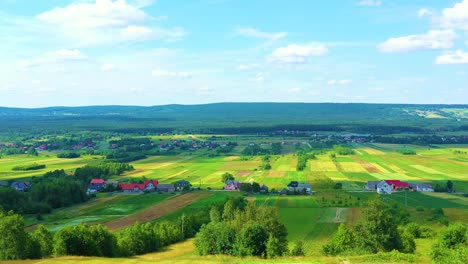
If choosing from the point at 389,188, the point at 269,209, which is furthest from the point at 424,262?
the point at 389,188

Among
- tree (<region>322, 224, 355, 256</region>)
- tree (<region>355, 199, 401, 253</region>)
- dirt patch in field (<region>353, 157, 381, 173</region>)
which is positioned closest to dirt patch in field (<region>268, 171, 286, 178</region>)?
dirt patch in field (<region>353, 157, 381, 173</region>)

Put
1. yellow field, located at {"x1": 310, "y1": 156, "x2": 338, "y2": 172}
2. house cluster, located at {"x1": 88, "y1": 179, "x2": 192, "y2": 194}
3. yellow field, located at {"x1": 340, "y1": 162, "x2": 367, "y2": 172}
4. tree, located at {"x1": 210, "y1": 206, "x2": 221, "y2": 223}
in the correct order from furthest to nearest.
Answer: yellow field, located at {"x1": 310, "y1": 156, "x2": 338, "y2": 172} → yellow field, located at {"x1": 340, "y1": 162, "x2": 367, "y2": 172} → house cluster, located at {"x1": 88, "y1": 179, "x2": 192, "y2": 194} → tree, located at {"x1": 210, "y1": 206, "x2": 221, "y2": 223}

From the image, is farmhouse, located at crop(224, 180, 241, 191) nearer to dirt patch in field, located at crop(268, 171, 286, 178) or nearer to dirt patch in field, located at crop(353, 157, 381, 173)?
dirt patch in field, located at crop(268, 171, 286, 178)

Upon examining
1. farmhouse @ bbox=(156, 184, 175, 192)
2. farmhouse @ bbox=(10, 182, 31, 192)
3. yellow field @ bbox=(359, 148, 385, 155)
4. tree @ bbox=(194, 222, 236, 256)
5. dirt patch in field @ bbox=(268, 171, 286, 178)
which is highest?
tree @ bbox=(194, 222, 236, 256)

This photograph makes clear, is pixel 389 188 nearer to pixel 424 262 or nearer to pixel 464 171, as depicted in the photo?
pixel 464 171

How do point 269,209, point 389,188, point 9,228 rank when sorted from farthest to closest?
A: point 389,188 → point 269,209 → point 9,228

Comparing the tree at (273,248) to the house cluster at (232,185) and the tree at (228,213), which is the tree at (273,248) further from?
the house cluster at (232,185)
